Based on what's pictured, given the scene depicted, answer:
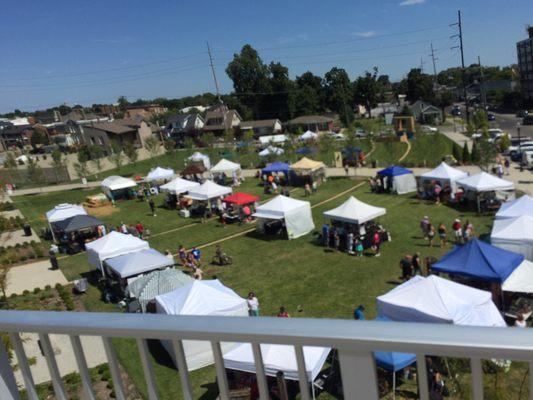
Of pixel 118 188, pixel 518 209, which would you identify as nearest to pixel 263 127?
pixel 118 188

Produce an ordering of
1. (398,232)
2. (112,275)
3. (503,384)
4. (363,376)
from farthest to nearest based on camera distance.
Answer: (398,232)
(112,275)
(503,384)
(363,376)

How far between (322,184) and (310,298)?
20673 millimetres

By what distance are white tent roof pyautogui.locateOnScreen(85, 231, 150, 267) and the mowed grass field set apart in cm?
146

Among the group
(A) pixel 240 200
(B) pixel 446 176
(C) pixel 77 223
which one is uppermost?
(C) pixel 77 223

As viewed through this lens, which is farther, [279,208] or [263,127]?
[263,127]

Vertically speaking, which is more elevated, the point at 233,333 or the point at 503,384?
the point at 233,333

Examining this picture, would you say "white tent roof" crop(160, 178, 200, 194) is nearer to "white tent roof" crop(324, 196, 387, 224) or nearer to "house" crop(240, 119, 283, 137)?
"white tent roof" crop(324, 196, 387, 224)

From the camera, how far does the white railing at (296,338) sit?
1.12 metres

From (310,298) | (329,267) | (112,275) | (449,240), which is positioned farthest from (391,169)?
(112,275)

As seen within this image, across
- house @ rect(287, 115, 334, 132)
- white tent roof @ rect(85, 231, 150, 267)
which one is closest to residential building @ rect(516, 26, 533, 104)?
house @ rect(287, 115, 334, 132)

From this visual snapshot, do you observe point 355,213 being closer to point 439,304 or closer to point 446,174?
point 446,174

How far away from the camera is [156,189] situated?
38.4 meters

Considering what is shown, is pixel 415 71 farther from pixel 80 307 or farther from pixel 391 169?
pixel 80 307

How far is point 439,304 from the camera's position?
33.5ft
